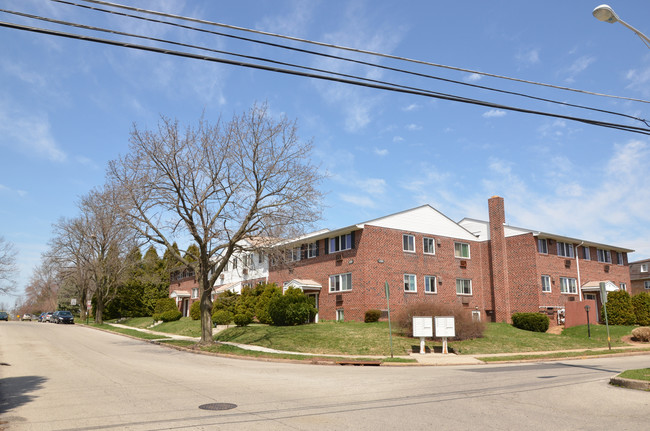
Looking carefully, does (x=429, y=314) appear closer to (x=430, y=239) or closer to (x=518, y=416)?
(x=430, y=239)

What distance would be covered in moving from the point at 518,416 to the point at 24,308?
558ft

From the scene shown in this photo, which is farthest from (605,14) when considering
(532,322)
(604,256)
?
(604,256)

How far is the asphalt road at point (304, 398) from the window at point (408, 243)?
18.3 meters

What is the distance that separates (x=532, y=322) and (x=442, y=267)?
7173 millimetres

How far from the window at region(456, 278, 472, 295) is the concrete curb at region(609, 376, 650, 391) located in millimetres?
25301

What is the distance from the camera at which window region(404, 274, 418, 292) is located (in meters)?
34.2

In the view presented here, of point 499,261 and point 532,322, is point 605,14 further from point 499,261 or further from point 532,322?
point 499,261

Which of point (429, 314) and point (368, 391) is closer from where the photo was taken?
point (368, 391)

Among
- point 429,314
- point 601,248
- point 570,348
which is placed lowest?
point 570,348

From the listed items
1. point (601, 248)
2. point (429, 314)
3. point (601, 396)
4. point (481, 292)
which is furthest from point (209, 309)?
point (601, 248)

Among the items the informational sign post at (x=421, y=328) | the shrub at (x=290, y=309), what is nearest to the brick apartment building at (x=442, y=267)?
the shrub at (x=290, y=309)

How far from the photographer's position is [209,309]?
2425 cm

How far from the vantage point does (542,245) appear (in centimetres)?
3797

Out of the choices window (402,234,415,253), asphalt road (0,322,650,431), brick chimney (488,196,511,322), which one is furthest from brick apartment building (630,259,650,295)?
asphalt road (0,322,650,431)
